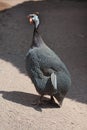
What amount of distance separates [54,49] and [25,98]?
2.56 meters

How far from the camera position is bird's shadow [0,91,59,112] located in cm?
657

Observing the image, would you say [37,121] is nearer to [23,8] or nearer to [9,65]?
[9,65]

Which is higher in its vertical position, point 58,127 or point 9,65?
point 58,127

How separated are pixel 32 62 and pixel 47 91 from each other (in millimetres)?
445

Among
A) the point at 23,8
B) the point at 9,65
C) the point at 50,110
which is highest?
the point at 50,110

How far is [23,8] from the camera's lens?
1181 cm

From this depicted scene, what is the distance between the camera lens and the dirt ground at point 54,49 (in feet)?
20.4

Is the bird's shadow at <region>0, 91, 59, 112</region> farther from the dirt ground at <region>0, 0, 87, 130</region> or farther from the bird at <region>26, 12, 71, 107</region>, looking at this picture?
the bird at <region>26, 12, 71, 107</region>

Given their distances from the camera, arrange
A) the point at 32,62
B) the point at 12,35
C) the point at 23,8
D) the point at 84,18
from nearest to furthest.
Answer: the point at 32,62 < the point at 12,35 < the point at 84,18 < the point at 23,8

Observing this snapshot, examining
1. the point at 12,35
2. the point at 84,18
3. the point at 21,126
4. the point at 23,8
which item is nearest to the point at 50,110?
the point at 21,126

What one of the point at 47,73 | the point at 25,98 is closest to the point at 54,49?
the point at 25,98

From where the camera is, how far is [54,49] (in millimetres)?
9180

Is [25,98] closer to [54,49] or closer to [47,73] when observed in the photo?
[47,73]

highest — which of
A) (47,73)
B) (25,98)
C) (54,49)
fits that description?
(47,73)
